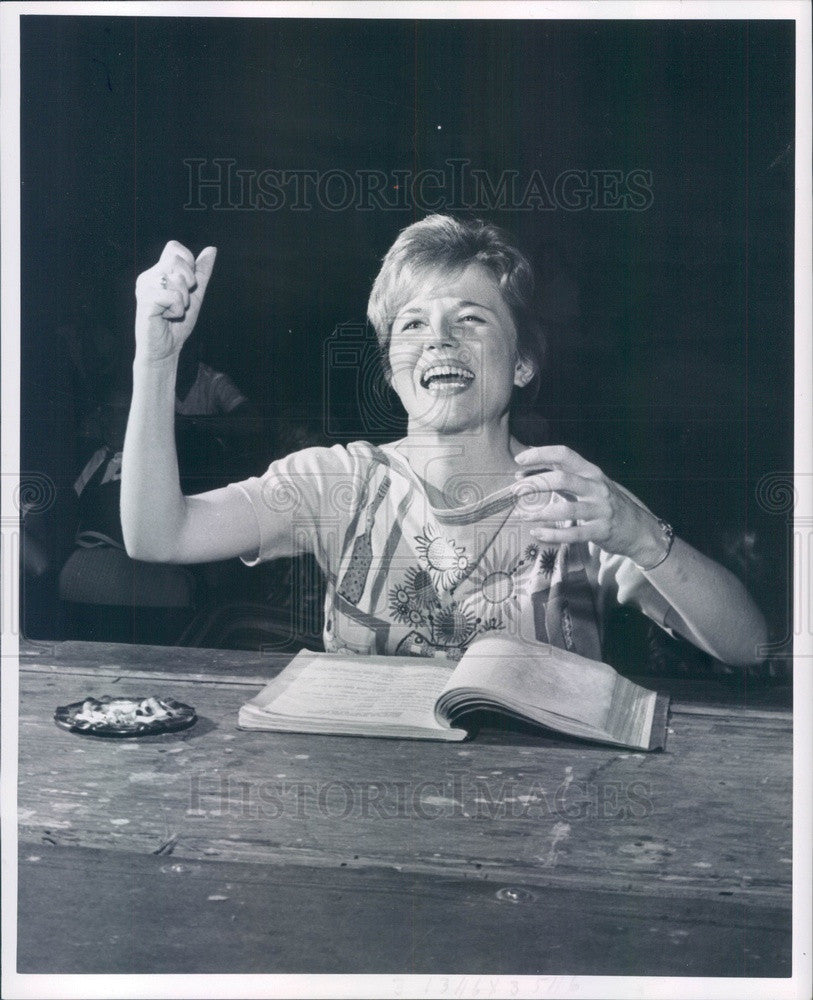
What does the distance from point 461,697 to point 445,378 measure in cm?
60

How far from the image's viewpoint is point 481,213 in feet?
6.86

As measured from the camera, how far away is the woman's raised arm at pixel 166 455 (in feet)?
6.83

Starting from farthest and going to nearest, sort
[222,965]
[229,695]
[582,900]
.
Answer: [229,695]
[222,965]
[582,900]

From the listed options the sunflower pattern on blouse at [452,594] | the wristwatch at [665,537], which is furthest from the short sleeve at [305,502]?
the wristwatch at [665,537]

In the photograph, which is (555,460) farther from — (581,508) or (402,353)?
(402,353)

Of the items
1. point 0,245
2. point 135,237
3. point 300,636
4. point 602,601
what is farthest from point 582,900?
point 0,245

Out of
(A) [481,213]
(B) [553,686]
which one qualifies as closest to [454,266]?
(A) [481,213]

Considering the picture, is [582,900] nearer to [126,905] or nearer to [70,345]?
[126,905]

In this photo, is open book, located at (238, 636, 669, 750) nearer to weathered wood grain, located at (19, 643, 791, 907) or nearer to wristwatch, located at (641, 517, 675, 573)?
weathered wood grain, located at (19, 643, 791, 907)

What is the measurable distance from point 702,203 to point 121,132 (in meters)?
1.12

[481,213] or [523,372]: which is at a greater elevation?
[481,213]

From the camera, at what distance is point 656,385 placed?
212 centimetres
